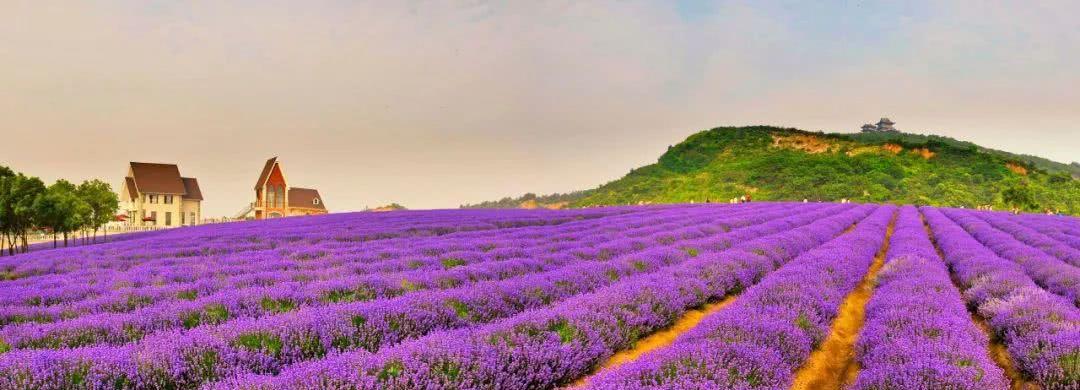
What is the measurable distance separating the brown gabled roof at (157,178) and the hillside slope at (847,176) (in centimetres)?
4560

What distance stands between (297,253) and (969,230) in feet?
72.1

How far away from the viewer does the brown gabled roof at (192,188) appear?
56.2 meters

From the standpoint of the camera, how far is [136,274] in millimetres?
9297

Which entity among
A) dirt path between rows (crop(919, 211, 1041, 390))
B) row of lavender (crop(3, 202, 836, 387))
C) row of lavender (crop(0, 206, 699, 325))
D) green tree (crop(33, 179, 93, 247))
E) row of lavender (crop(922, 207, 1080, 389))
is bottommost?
dirt path between rows (crop(919, 211, 1041, 390))

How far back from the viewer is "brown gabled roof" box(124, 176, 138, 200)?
52912 millimetres

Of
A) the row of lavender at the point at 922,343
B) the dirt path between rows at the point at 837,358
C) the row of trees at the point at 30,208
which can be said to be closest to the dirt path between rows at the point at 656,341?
the dirt path between rows at the point at 837,358

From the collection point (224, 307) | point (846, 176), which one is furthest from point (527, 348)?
point (846, 176)

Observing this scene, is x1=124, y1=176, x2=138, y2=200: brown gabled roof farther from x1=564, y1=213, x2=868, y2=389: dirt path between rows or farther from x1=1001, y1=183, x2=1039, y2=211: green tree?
x1=1001, y1=183, x2=1039, y2=211: green tree

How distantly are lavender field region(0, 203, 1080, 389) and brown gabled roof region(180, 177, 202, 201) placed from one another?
51.5m

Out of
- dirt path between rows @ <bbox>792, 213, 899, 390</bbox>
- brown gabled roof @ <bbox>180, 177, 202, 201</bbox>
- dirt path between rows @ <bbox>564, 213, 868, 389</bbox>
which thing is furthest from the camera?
brown gabled roof @ <bbox>180, 177, 202, 201</bbox>

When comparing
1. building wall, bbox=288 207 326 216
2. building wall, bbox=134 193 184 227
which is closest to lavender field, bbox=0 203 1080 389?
building wall, bbox=134 193 184 227

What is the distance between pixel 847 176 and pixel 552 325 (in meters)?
64.6

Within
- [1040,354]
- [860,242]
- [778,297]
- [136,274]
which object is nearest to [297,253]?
[136,274]

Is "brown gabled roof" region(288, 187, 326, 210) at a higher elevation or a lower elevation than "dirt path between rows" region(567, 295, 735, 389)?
higher
